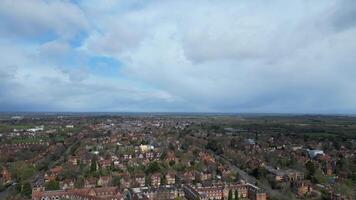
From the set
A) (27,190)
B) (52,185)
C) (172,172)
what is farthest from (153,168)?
(27,190)

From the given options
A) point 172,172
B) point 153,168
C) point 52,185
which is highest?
point 153,168

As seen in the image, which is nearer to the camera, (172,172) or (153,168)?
(172,172)

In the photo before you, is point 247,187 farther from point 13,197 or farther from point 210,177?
point 13,197

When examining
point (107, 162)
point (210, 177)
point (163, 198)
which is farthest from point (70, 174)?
point (210, 177)

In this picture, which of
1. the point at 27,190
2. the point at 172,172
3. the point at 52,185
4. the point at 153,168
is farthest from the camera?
the point at 153,168

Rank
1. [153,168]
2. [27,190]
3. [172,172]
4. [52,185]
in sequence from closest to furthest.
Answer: [27,190] < [52,185] < [172,172] < [153,168]

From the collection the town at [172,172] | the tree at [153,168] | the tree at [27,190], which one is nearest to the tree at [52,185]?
the town at [172,172]

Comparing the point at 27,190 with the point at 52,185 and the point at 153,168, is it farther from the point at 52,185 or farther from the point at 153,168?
the point at 153,168

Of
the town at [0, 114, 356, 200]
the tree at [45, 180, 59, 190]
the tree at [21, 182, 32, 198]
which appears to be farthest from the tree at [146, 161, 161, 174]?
the tree at [21, 182, 32, 198]

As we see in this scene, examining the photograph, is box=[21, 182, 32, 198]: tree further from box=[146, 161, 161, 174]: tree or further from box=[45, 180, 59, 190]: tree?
box=[146, 161, 161, 174]: tree

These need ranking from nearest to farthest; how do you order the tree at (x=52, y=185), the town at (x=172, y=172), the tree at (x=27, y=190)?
the tree at (x=27, y=190)
the town at (x=172, y=172)
the tree at (x=52, y=185)

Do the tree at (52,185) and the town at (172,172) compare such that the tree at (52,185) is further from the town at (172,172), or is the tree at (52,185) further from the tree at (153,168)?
the tree at (153,168)
